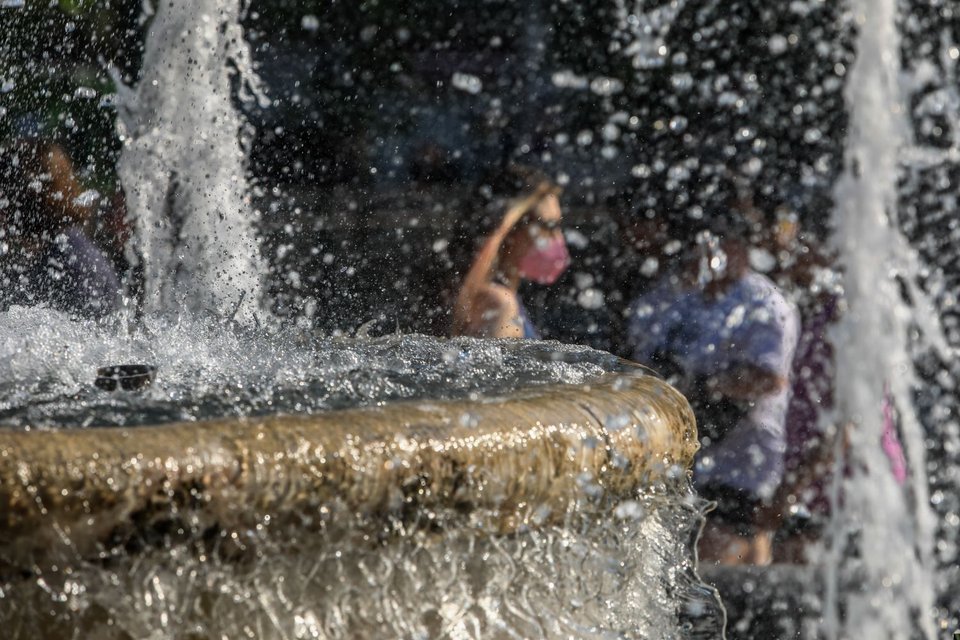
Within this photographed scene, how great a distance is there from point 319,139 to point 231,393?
457 centimetres

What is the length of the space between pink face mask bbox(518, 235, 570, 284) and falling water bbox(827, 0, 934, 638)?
93cm

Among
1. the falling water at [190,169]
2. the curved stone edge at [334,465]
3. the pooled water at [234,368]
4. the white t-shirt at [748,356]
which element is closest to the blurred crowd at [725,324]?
the white t-shirt at [748,356]

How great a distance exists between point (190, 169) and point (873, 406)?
253 centimetres

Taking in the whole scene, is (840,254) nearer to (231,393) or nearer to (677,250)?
(677,250)

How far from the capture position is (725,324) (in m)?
3.47

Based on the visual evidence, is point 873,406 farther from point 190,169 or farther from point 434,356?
point 190,169

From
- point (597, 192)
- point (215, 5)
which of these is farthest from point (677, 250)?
point (215, 5)

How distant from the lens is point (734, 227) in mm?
3496

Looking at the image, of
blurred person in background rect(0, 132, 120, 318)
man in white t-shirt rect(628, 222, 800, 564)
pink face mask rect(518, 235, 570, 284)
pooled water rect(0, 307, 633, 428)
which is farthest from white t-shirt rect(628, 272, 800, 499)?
blurred person in background rect(0, 132, 120, 318)

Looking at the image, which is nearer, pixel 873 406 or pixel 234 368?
pixel 234 368

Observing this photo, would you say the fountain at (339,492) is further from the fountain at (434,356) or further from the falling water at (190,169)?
the falling water at (190,169)

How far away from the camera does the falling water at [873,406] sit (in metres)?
3.26

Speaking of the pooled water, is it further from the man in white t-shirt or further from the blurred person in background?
the blurred person in background

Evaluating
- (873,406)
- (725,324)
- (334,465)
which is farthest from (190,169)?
(334,465)
